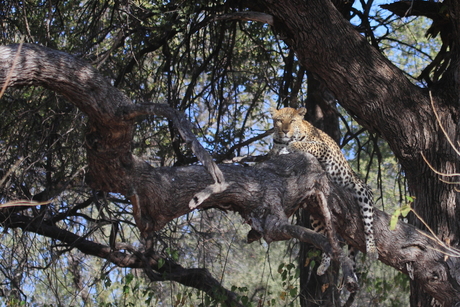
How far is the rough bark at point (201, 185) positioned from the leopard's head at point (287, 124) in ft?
2.70

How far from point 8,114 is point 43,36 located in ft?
3.01

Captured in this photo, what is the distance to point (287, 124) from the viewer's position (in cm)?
573

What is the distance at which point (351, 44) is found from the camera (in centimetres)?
523

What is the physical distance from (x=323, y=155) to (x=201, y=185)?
5.29 feet

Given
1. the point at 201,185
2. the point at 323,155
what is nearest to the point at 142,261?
the point at 323,155

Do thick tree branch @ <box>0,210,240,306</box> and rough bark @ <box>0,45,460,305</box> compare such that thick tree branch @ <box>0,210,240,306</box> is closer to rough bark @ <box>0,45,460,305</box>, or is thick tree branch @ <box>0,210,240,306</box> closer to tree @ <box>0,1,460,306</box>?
tree @ <box>0,1,460,306</box>

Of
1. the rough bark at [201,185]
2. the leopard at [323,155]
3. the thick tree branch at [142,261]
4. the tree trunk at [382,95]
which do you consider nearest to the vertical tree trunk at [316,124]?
the thick tree branch at [142,261]

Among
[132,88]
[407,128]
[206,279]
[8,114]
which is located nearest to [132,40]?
[132,88]

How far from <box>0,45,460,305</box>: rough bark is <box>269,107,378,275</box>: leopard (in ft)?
0.33

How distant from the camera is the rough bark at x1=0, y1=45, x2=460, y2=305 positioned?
12.0 feet

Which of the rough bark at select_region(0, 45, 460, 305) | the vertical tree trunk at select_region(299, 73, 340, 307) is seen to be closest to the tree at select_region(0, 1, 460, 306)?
the rough bark at select_region(0, 45, 460, 305)

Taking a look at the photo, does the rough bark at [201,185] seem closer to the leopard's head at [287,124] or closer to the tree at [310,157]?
the tree at [310,157]

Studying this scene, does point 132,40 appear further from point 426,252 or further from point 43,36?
point 426,252

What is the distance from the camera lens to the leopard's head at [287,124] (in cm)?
571
